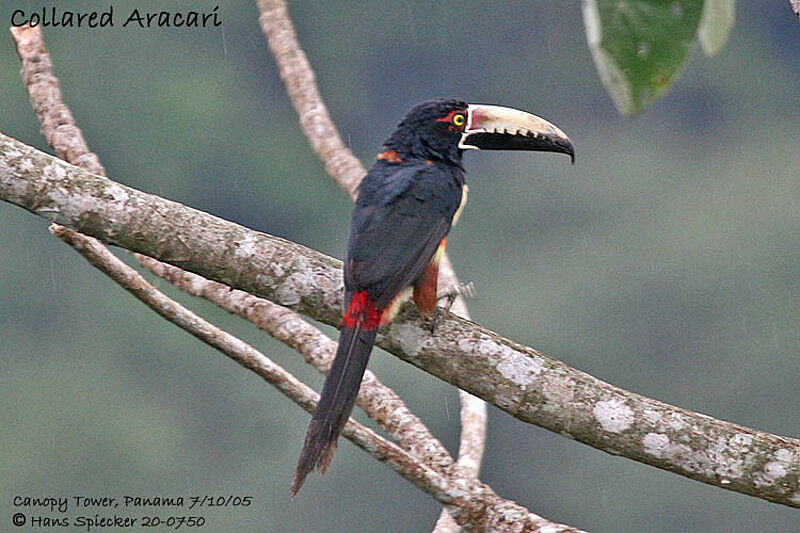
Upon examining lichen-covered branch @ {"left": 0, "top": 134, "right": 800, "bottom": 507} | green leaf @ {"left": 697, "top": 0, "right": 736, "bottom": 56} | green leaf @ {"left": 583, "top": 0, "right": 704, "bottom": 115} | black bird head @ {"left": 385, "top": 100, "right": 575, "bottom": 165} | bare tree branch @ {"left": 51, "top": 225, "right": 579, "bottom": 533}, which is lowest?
bare tree branch @ {"left": 51, "top": 225, "right": 579, "bottom": 533}

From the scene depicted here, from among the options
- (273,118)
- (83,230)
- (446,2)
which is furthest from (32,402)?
(83,230)

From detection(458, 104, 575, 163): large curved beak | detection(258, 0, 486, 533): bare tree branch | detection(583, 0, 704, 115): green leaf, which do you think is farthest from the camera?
detection(258, 0, 486, 533): bare tree branch

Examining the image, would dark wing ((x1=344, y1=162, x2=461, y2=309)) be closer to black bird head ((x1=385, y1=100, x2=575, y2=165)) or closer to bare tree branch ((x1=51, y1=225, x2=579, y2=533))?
black bird head ((x1=385, y1=100, x2=575, y2=165))

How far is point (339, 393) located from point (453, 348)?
0.81ft

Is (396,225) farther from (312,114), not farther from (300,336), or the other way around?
(312,114)

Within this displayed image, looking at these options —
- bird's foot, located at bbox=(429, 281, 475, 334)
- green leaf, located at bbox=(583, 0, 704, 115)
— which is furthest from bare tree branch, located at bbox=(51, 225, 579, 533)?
green leaf, located at bbox=(583, 0, 704, 115)

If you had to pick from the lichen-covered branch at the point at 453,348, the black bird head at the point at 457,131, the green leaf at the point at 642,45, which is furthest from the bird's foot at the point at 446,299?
the green leaf at the point at 642,45

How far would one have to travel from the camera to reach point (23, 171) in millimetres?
2102

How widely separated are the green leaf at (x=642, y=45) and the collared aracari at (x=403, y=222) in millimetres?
1431

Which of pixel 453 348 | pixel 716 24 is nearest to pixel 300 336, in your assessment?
pixel 453 348

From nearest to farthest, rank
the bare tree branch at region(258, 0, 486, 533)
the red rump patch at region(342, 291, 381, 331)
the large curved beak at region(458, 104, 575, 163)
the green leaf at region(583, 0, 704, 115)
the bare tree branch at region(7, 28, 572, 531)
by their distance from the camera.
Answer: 1. the green leaf at region(583, 0, 704, 115)
2. the red rump patch at region(342, 291, 381, 331)
3. the bare tree branch at region(7, 28, 572, 531)
4. the large curved beak at region(458, 104, 575, 163)
5. the bare tree branch at region(258, 0, 486, 533)

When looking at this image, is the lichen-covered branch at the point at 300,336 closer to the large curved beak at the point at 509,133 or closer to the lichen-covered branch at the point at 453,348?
the lichen-covered branch at the point at 453,348

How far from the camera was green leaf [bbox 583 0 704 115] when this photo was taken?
2.42 ft

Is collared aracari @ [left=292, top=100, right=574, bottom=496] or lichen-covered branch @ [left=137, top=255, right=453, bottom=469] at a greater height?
collared aracari @ [left=292, top=100, right=574, bottom=496]
